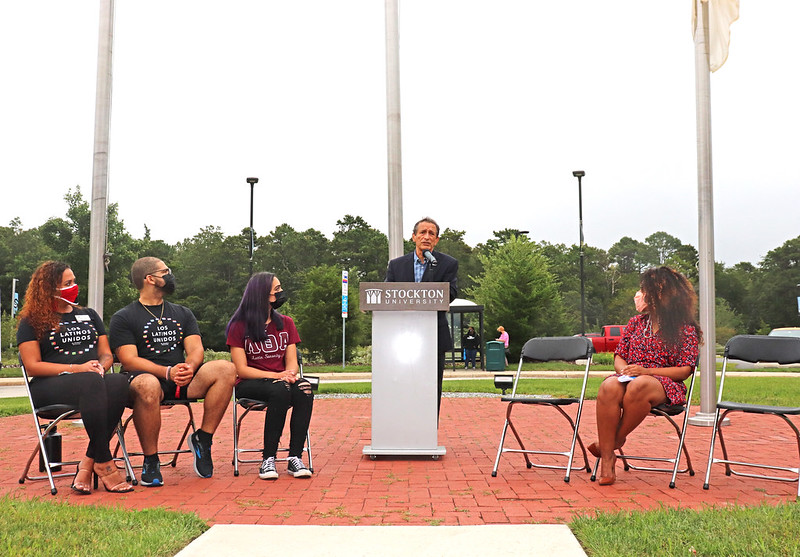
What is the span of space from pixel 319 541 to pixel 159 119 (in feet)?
55.2

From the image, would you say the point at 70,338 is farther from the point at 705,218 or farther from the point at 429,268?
the point at 705,218

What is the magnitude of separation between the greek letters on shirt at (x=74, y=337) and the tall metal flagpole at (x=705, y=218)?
6.25 m

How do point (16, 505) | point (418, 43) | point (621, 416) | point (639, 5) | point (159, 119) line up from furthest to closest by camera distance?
1. point (159, 119)
2. point (418, 43)
3. point (639, 5)
4. point (621, 416)
5. point (16, 505)

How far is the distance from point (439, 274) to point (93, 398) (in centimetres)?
290

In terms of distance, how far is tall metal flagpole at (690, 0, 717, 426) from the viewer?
8164mm

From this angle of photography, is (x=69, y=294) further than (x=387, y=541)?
Yes

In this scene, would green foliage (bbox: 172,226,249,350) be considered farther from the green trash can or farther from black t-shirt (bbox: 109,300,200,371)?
black t-shirt (bbox: 109,300,200,371)

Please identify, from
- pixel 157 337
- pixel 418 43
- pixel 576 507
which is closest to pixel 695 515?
pixel 576 507

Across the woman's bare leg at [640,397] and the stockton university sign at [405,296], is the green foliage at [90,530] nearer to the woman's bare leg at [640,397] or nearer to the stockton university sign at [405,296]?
the stockton university sign at [405,296]

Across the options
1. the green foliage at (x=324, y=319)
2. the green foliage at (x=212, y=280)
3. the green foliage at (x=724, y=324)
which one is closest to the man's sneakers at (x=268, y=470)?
the green foliage at (x=324, y=319)

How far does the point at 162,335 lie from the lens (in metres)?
5.39

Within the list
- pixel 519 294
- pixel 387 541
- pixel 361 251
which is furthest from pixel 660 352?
pixel 361 251

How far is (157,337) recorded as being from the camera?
17.6ft

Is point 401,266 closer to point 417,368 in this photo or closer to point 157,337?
point 417,368
